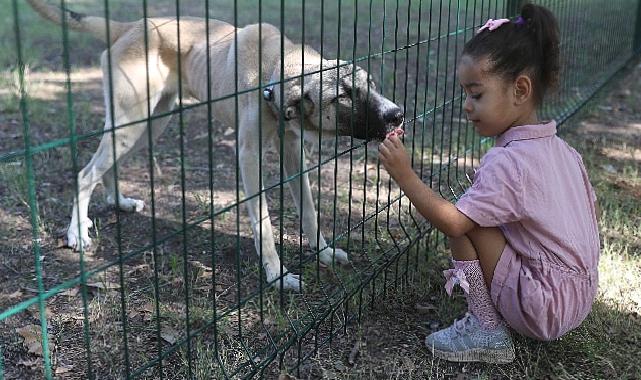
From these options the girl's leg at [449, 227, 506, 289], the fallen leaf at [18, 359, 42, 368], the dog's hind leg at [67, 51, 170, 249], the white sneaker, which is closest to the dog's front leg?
the dog's hind leg at [67, 51, 170, 249]

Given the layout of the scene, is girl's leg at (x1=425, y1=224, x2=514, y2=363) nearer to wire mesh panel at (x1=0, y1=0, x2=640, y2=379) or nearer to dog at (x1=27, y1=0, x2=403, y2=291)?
wire mesh panel at (x1=0, y1=0, x2=640, y2=379)

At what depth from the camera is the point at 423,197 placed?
2586 millimetres

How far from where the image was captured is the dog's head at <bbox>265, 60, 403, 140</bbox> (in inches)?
126

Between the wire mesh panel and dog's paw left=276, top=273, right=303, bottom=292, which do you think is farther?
dog's paw left=276, top=273, right=303, bottom=292

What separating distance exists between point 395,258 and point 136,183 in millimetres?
2383

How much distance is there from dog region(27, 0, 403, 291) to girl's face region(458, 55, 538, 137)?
0.51 m

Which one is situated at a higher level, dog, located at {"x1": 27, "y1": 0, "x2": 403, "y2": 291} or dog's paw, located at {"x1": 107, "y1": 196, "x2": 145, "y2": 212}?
dog, located at {"x1": 27, "y1": 0, "x2": 403, "y2": 291}

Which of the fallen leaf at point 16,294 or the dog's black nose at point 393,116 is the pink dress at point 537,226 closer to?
the dog's black nose at point 393,116

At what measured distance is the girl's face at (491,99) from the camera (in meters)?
2.69

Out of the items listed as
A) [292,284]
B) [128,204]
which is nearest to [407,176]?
[292,284]

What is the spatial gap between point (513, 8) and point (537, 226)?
241 centimetres

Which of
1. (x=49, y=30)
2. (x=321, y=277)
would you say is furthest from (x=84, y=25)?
(x=49, y=30)

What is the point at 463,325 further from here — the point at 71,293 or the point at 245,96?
the point at 71,293

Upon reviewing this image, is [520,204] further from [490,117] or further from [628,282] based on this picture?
[628,282]
